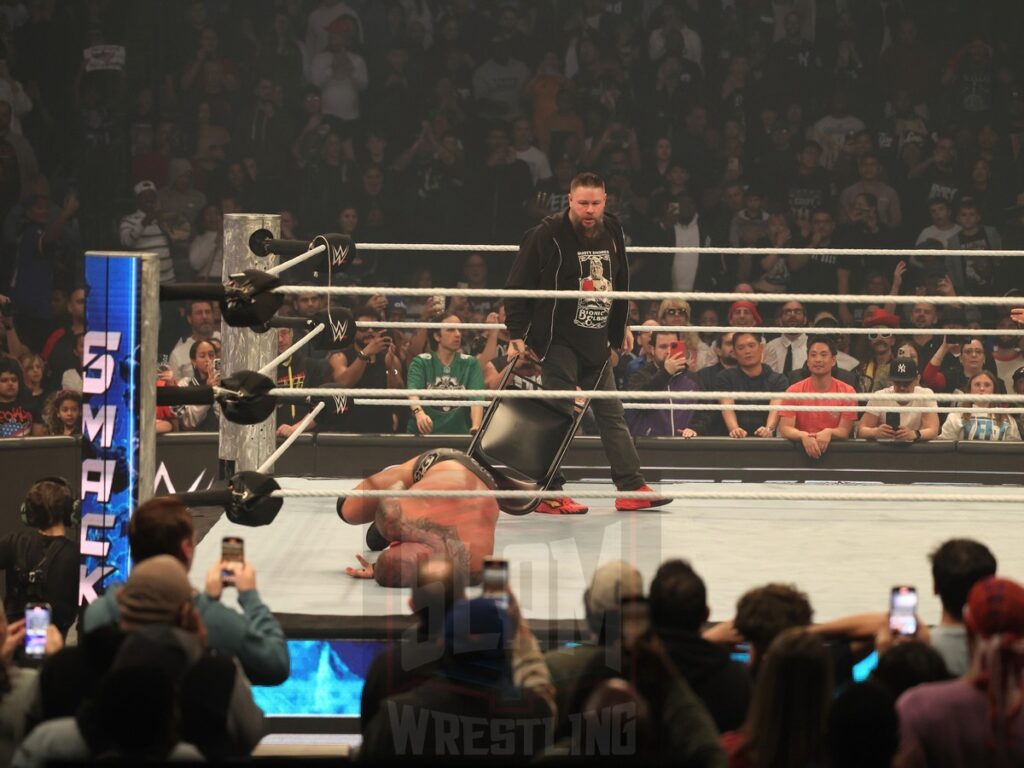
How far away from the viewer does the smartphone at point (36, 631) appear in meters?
2.53

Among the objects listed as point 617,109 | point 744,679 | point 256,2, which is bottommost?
point 744,679

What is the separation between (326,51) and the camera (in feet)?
25.3

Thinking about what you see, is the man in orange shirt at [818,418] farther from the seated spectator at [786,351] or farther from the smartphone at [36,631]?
the smartphone at [36,631]

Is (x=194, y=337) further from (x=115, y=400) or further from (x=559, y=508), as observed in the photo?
(x=115, y=400)

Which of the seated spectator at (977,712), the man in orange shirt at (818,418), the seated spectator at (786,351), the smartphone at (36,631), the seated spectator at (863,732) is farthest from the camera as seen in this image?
the seated spectator at (786,351)

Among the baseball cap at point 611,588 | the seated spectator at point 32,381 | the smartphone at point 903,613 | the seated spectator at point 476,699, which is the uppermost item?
the seated spectator at point 32,381

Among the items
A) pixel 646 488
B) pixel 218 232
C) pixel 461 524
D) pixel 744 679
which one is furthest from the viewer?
pixel 218 232

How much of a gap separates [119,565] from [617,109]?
535cm

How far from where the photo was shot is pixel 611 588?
2.30m

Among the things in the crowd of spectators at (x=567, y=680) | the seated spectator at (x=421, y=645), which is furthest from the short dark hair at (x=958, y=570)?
the seated spectator at (x=421, y=645)

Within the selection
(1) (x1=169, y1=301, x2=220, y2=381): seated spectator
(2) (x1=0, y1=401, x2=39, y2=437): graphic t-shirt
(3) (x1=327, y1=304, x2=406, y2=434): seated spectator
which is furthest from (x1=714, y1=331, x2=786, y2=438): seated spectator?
(2) (x1=0, y1=401, x2=39, y2=437): graphic t-shirt

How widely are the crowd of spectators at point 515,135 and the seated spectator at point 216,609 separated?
14.6ft

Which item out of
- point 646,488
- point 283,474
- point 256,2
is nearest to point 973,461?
point 646,488

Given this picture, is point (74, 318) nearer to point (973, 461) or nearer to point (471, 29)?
point (471, 29)
